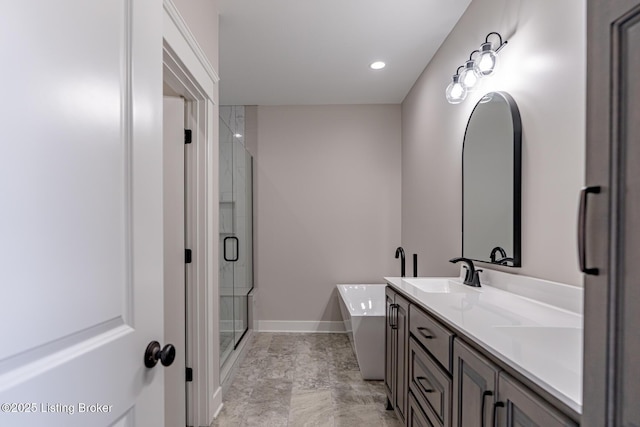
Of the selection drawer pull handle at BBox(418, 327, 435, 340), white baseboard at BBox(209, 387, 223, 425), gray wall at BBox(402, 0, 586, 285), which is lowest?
white baseboard at BBox(209, 387, 223, 425)

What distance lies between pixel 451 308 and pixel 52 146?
1353 millimetres

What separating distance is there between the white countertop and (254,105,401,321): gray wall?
7.52ft

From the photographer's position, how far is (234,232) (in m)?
3.41

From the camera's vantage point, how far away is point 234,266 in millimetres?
3312

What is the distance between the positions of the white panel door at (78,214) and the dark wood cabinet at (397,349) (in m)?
1.28

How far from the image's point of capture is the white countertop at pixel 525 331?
2.44 feet

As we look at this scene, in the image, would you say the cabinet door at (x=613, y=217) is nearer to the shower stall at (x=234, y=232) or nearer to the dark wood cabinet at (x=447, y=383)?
the dark wood cabinet at (x=447, y=383)

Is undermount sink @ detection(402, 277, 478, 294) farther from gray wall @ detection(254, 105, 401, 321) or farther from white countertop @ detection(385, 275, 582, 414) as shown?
gray wall @ detection(254, 105, 401, 321)

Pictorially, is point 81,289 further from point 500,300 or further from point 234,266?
point 234,266

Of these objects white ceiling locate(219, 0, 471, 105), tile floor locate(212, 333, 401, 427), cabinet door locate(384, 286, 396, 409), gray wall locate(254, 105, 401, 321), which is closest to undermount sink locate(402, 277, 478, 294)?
cabinet door locate(384, 286, 396, 409)

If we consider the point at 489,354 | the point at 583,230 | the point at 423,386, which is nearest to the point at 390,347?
the point at 423,386

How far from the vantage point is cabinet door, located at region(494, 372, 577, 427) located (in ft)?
2.31

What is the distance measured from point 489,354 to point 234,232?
2790 mm

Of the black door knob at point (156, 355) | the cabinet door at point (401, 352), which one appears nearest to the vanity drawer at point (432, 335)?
the cabinet door at point (401, 352)
